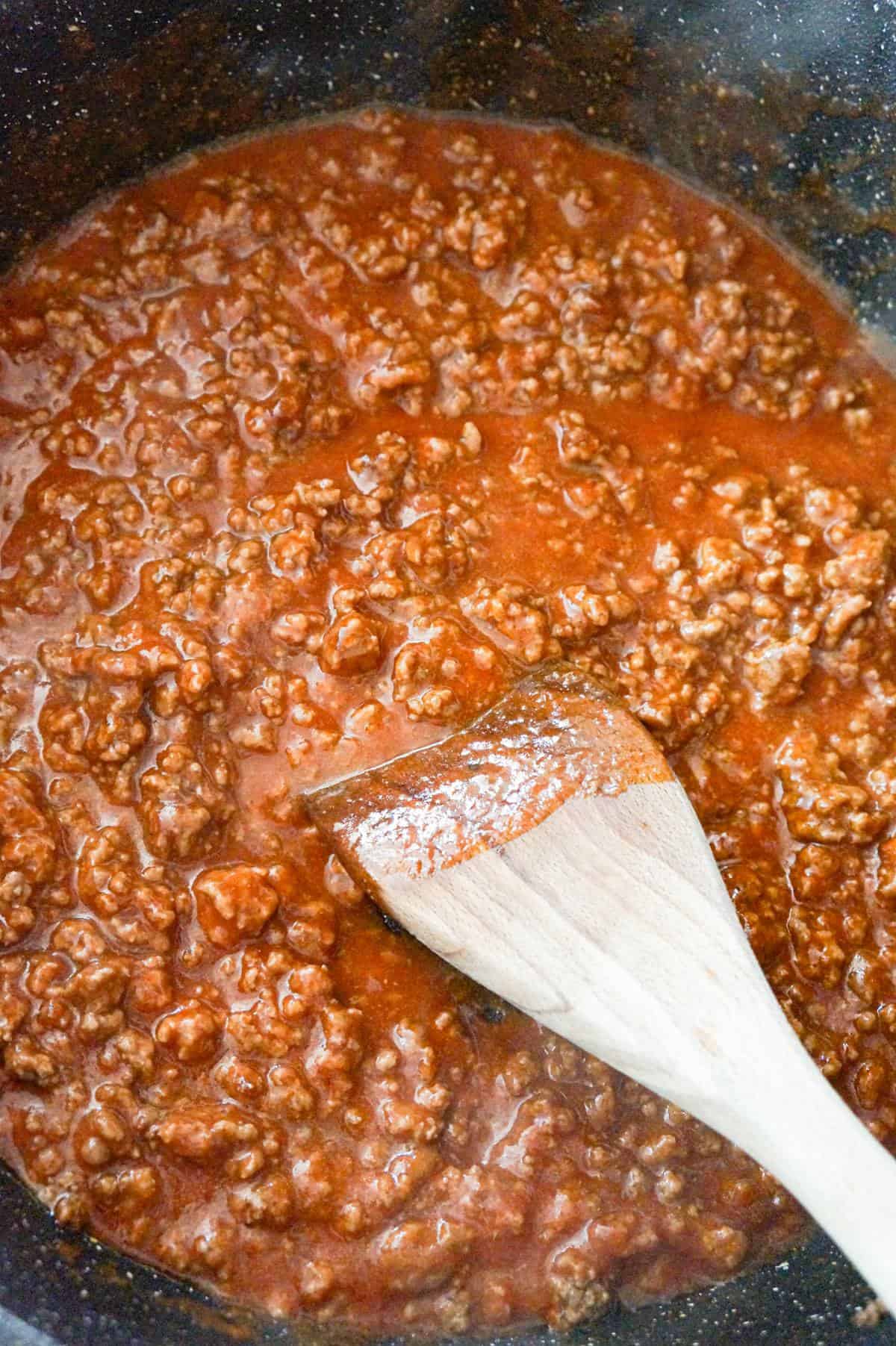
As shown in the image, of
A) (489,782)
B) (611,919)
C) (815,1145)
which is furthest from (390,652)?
(815,1145)

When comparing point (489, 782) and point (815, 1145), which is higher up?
point (489, 782)

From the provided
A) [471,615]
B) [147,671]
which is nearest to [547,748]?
[471,615]

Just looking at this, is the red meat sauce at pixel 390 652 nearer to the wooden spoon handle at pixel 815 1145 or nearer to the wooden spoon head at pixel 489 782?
the wooden spoon head at pixel 489 782

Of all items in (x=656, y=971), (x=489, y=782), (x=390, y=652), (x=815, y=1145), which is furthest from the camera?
(x=390, y=652)

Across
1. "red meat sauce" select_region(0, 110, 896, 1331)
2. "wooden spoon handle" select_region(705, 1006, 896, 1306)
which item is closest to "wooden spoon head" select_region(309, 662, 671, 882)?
"red meat sauce" select_region(0, 110, 896, 1331)

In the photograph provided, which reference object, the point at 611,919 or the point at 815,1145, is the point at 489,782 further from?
the point at 815,1145

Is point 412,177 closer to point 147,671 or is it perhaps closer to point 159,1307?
point 147,671

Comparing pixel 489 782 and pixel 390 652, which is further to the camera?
pixel 390 652

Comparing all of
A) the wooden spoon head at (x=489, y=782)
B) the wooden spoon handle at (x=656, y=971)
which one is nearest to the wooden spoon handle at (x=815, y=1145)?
the wooden spoon handle at (x=656, y=971)
